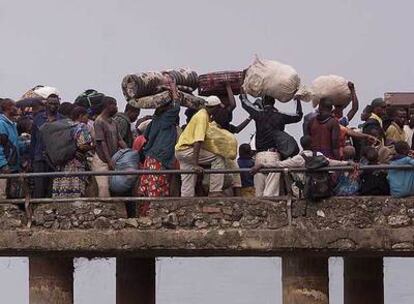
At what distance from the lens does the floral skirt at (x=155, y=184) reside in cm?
1945

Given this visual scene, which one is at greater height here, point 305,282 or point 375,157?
point 375,157

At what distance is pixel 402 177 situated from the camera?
18641 millimetres

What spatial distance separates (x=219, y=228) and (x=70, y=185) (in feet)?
6.59

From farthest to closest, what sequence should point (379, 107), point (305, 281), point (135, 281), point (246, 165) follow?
1. point (135, 281)
2. point (379, 107)
3. point (246, 165)
4. point (305, 281)

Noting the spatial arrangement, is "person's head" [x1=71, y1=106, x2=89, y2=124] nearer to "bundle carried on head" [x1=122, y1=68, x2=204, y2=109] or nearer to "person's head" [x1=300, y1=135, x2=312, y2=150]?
"bundle carried on head" [x1=122, y1=68, x2=204, y2=109]

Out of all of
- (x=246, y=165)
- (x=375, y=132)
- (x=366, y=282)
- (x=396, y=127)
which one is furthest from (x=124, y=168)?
(x=366, y=282)

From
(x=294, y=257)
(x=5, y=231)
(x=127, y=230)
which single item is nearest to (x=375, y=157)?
(x=294, y=257)

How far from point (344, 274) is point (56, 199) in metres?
5.45

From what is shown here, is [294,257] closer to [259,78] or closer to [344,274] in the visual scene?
[259,78]

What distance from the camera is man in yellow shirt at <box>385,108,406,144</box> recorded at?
68.5 ft

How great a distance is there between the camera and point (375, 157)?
62.3ft

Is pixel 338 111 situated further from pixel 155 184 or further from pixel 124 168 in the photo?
pixel 124 168

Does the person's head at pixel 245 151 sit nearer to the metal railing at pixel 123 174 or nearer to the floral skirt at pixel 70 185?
the metal railing at pixel 123 174

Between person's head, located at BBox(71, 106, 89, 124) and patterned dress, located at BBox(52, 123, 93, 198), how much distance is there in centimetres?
18
